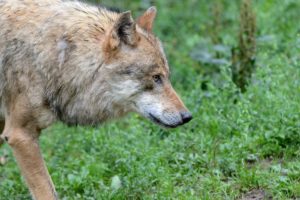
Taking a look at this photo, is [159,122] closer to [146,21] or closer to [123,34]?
[123,34]

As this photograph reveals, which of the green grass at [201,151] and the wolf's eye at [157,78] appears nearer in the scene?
the wolf's eye at [157,78]

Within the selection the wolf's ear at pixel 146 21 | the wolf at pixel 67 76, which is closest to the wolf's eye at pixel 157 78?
the wolf at pixel 67 76

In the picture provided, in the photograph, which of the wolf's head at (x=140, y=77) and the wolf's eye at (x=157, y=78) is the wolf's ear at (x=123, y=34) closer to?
the wolf's head at (x=140, y=77)

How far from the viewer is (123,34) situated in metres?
6.30

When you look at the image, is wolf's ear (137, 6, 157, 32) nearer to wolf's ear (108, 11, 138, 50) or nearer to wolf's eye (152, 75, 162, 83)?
wolf's ear (108, 11, 138, 50)

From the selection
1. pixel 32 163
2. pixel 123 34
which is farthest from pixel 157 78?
pixel 32 163

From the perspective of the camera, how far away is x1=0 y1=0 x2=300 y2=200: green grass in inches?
264

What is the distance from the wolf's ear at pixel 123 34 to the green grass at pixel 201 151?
89 cm

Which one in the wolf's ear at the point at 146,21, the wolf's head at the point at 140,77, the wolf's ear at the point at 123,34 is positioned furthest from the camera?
the wolf's ear at the point at 146,21

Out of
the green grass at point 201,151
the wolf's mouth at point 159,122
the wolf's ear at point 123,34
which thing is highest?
the wolf's ear at point 123,34

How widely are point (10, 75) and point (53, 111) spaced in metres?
0.48

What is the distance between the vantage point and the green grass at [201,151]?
670cm

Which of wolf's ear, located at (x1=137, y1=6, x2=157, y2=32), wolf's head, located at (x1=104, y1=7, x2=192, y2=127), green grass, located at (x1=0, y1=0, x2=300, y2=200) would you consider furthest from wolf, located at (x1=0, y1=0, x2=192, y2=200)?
green grass, located at (x1=0, y1=0, x2=300, y2=200)

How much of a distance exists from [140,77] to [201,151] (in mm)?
1439
